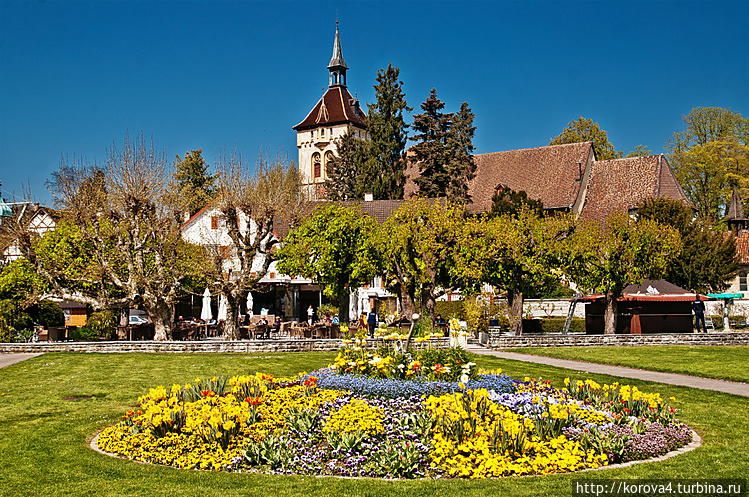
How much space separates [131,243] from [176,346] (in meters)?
6.64

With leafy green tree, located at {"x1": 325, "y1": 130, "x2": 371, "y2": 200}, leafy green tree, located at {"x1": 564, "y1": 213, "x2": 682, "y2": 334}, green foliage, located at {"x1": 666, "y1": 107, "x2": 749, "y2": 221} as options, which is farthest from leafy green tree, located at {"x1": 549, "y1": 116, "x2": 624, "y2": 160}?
leafy green tree, located at {"x1": 564, "y1": 213, "x2": 682, "y2": 334}

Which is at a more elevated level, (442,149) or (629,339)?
(442,149)

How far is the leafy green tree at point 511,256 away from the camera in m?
33.5

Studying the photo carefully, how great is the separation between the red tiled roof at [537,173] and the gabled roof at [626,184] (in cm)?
221

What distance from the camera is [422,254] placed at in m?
33.9

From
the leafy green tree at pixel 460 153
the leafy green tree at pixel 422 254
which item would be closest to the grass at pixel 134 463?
the leafy green tree at pixel 422 254

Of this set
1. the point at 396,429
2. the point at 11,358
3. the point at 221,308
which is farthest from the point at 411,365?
the point at 221,308

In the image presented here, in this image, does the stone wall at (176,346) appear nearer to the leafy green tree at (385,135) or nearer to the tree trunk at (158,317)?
the tree trunk at (158,317)

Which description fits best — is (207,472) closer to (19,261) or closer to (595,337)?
(595,337)

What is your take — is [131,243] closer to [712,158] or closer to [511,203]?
[511,203]

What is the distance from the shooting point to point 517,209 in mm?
50562

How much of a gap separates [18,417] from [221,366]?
8102mm

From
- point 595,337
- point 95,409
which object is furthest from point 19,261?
point 595,337

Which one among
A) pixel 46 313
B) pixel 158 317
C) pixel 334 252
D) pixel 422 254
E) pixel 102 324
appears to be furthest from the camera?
pixel 334 252
